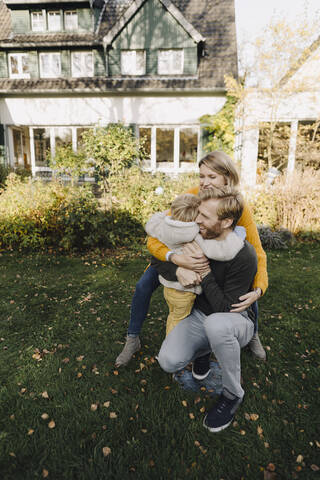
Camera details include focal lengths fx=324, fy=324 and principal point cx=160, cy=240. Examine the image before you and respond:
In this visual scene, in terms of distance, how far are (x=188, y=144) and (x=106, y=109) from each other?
3643 mm

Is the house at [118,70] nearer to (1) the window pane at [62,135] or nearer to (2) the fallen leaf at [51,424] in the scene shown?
(1) the window pane at [62,135]

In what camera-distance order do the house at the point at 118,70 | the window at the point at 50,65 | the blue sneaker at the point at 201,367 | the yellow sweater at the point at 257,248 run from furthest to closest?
the window at the point at 50,65 → the house at the point at 118,70 → the blue sneaker at the point at 201,367 → the yellow sweater at the point at 257,248

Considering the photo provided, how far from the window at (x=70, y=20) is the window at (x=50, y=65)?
1581 mm

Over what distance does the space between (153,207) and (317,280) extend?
3.74 metres

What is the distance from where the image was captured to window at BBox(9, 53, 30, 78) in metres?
13.7

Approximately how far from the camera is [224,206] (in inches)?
77.1

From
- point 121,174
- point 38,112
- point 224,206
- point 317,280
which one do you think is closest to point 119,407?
point 224,206

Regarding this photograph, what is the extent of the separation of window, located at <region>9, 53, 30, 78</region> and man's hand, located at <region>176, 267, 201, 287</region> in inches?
589

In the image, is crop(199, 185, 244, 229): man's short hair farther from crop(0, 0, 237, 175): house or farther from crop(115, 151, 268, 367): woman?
crop(0, 0, 237, 175): house

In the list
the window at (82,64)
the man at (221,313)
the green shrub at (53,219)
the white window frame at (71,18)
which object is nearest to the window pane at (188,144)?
the window at (82,64)

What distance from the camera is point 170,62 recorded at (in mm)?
13047

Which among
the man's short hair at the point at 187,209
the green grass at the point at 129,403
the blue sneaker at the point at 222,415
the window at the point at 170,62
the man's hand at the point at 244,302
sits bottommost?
the green grass at the point at 129,403

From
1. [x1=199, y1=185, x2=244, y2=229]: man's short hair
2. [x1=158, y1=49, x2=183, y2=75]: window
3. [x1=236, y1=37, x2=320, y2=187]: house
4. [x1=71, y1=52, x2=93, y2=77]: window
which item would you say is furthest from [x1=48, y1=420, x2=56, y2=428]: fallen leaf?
[x1=71, y1=52, x2=93, y2=77]: window

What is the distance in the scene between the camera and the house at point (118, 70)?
41.6 ft
